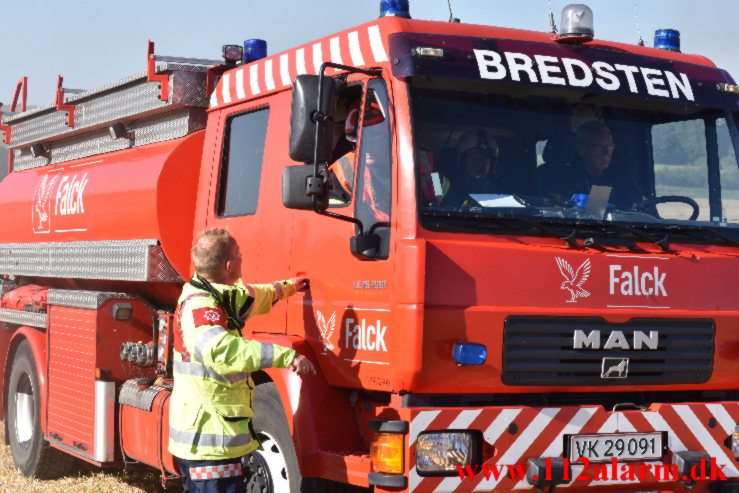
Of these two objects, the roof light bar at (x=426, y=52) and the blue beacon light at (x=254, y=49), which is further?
the blue beacon light at (x=254, y=49)

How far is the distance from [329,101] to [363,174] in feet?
1.48

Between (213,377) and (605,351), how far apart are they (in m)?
1.80

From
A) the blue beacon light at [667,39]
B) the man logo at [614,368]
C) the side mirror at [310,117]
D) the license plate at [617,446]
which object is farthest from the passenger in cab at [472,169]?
the blue beacon light at [667,39]

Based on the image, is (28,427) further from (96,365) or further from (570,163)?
(570,163)

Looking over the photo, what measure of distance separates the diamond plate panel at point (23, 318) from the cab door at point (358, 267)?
3679 mm

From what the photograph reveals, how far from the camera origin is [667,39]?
6.82m

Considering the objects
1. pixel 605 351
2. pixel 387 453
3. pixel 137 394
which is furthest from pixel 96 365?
pixel 605 351

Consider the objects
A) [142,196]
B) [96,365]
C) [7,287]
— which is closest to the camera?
[142,196]

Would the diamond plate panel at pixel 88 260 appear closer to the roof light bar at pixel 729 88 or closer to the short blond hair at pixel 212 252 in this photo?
the short blond hair at pixel 212 252

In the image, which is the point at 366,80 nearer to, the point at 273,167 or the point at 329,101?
the point at 329,101

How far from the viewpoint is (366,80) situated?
5.62 metres

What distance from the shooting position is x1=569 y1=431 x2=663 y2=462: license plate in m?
5.44

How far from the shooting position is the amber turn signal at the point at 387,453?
519cm

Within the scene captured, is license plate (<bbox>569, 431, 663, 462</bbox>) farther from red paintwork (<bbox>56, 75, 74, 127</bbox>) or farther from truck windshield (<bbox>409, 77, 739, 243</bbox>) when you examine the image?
red paintwork (<bbox>56, 75, 74, 127</bbox>)
